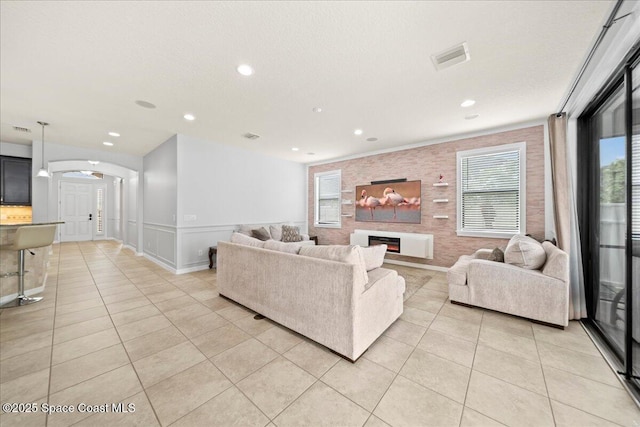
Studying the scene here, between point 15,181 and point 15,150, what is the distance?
0.74 meters

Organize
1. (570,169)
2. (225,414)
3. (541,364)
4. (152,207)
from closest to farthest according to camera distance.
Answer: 1. (225,414)
2. (541,364)
3. (570,169)
4. (152,207)

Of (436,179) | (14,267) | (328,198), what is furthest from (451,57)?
(14,267)

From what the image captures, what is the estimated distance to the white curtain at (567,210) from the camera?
2777mm

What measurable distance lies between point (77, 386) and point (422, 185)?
5.67 m

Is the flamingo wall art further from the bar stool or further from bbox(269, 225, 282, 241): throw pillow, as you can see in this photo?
the bar stool

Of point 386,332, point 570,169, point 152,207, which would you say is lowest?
point 386,332

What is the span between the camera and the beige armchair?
2576 mm

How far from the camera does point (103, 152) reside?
6.01 meters

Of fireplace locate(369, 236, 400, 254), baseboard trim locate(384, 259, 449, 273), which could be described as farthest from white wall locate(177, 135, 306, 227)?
Result: baseboard trim locate(384, 259, 449, 273)

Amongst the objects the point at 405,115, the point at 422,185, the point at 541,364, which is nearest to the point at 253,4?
the point at 405,115

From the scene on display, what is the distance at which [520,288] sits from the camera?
2.76 meters

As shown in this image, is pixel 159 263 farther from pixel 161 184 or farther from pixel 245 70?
pixel 245 70

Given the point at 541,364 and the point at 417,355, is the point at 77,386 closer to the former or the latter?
the point at 417,355

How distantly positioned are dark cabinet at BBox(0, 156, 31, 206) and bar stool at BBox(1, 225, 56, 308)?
3940 millimetres
